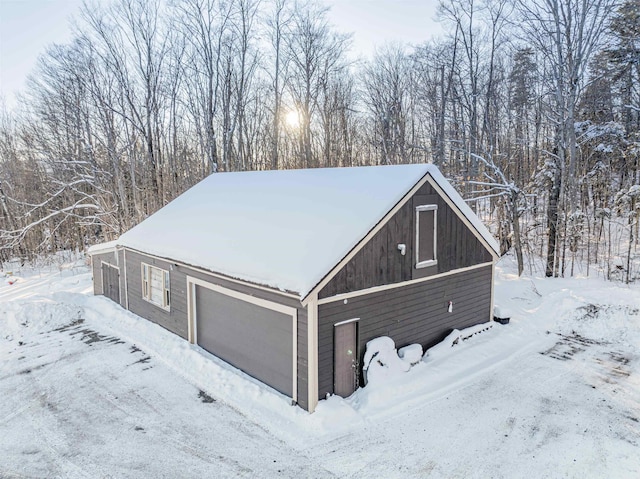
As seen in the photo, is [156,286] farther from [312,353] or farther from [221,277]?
[312,353]

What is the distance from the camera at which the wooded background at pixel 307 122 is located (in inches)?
731

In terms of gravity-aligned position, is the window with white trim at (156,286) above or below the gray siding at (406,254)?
below

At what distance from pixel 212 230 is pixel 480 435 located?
7.64m

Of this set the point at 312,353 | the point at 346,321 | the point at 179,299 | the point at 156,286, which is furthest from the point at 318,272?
the point at 156,286

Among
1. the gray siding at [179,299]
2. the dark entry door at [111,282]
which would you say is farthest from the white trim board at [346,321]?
the dark entry door at [111,282]

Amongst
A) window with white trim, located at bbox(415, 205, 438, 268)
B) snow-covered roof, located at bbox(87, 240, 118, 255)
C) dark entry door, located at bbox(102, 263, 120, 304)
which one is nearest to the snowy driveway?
dark entry door, located at bbox(102, 263, 120, 304)

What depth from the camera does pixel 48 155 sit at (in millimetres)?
22922

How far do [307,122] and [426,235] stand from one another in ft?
52.1

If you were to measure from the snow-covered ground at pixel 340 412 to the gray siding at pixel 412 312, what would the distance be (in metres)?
0.50

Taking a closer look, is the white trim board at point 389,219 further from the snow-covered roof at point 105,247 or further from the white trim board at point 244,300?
the snow-covered roof at point 105,247

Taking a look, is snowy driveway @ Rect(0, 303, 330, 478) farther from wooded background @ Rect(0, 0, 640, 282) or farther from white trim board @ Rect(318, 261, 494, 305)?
wooded background @ Rect(0, 0, 640, 282)

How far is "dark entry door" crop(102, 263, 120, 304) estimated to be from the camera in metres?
14.2

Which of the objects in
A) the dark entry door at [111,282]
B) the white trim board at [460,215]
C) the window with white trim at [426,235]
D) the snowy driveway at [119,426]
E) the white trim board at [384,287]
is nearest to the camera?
the snowy driveway at [119,426]

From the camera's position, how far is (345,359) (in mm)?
7758
